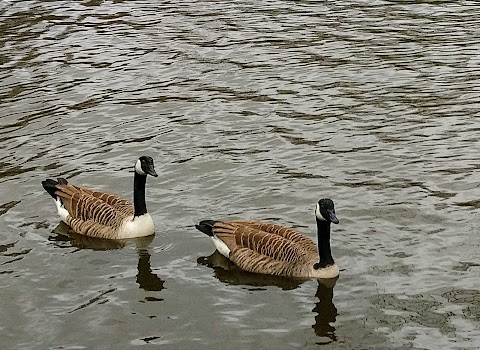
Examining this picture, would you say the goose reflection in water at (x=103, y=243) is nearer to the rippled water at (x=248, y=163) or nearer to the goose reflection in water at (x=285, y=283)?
the rippled water at (x=248, y=163)

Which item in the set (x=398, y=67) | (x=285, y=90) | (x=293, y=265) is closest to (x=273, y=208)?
(x=293, y=265)

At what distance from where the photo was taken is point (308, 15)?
23.1 meters

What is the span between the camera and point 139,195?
1209cm

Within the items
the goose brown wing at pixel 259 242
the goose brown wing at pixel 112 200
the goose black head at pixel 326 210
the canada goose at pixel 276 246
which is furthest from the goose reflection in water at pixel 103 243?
the goose black head at pixel 326 210

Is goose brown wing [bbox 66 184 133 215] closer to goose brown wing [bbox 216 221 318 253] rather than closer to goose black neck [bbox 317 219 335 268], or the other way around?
goose brown wing [bbox 216 221 318 253]

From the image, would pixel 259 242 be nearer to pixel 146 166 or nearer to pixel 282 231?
pixel 282 231

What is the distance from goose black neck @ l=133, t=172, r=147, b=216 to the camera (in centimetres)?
1205

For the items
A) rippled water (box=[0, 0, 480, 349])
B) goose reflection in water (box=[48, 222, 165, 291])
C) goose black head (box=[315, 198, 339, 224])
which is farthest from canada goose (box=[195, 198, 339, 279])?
goose reflection in water (box=[48, 222, 165, 291])

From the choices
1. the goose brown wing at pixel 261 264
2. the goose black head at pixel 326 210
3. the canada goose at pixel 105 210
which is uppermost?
the goose black head at pixel 326 210

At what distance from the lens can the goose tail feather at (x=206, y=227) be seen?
37.8 ft

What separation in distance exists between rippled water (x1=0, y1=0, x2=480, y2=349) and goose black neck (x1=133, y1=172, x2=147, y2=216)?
414mm

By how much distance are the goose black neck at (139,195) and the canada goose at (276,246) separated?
918 mm

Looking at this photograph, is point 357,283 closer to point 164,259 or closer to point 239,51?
point 164,259

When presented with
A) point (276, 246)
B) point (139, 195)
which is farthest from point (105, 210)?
point (276, 246)
